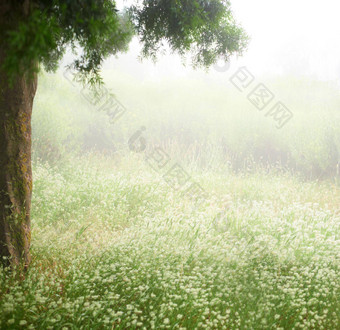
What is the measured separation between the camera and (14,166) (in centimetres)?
353

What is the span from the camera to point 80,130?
39.4 ft

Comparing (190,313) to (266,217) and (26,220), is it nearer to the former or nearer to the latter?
(26,220)

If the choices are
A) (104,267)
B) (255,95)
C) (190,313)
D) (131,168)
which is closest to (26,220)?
(104,267)

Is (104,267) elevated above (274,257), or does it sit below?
below

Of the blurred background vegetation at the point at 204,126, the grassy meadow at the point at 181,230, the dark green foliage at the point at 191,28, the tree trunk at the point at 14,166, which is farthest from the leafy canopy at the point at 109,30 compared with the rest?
the blurred background vegetation at the point at 204,126

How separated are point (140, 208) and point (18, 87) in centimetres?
295

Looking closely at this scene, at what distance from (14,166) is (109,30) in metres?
1.96

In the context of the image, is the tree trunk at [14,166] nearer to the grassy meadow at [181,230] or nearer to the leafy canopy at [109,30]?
the grassy meadow at [181,230]

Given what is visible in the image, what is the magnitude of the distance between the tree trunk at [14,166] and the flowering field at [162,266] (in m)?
0.33

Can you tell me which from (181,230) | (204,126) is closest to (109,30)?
(181,230)

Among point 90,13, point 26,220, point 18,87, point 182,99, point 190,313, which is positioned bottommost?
point 26,220

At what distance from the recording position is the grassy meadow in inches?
117

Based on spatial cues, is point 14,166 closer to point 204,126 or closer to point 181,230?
point 181,230

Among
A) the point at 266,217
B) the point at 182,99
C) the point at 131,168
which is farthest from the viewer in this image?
the point at 182,99
